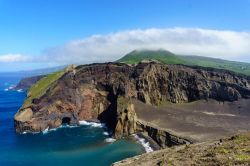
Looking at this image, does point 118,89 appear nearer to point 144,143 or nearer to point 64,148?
point 144,143

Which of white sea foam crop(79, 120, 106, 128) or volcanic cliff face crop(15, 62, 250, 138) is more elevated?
volcanic cliff face crop(15, 62, 250, 138)

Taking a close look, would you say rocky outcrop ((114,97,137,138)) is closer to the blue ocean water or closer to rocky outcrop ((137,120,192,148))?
rocky outcrop ((137,120,192,148))

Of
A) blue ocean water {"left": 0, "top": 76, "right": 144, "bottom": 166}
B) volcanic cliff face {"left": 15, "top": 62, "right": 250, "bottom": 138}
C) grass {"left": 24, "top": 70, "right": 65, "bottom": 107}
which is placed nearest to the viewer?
blue ocean water {"left": 0, "top": 76, "right": 144, "bottom": 166}

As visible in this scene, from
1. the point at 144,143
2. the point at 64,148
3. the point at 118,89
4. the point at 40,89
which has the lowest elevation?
the point at 64,148

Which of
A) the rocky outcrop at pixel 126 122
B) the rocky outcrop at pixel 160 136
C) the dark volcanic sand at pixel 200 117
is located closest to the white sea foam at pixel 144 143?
the rocky outcrop at pixel 160 136

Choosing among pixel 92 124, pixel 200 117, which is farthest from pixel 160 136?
pixel 92 124

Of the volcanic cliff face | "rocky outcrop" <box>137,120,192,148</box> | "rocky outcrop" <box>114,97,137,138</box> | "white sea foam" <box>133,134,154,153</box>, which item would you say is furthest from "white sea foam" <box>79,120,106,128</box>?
"white sea foam" <box>133,134,154,153</box>

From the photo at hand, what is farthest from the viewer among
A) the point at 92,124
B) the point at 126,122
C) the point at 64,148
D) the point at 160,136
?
the point at 92,124

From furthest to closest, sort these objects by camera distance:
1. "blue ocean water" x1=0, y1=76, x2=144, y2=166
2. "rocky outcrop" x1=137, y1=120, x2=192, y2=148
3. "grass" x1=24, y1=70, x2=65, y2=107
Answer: "grass" x1=24, y1=70, x2=65, y2=107 → "rocky outcrop" x1=137, y1=120, x2=192, y2=148 → "blue ocean water" x1=0, y1=76, x2=144, y2=166
